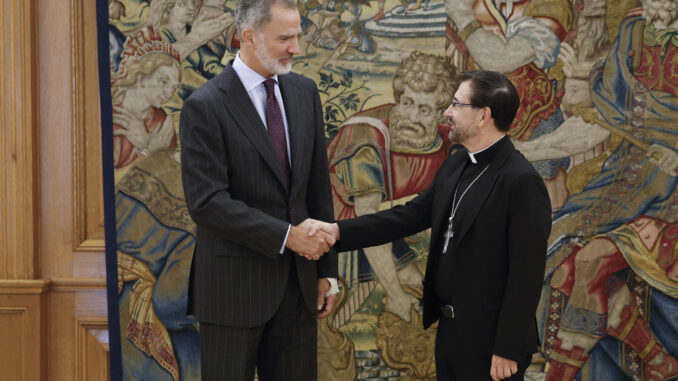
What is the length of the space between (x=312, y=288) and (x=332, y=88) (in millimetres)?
1449

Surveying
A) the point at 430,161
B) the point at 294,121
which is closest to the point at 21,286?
the point at 294,121

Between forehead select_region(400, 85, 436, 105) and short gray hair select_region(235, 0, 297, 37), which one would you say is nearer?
short gray hair select_region(235, 0, 297, 37)

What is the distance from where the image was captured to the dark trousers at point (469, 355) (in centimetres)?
252

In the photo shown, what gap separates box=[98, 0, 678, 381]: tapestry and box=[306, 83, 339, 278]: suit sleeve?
1.02 meters

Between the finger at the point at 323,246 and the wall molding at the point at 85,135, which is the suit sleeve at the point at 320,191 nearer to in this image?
the finger at the point at 323,246

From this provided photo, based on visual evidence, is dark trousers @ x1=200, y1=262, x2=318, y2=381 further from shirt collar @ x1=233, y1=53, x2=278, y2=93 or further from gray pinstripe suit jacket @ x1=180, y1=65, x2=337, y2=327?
shirt collar @ x1=233, y1=53, x2=278, y2=93

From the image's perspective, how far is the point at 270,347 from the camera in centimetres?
260

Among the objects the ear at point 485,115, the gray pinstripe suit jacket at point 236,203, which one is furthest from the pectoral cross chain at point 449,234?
the gray pinstripe suit jacket at point 236,203

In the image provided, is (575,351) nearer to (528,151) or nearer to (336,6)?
(528,151)

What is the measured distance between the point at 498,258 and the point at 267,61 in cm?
112

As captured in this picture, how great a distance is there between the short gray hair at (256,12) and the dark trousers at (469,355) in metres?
1.33

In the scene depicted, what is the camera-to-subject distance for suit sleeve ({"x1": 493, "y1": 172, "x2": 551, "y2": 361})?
96.3 inches

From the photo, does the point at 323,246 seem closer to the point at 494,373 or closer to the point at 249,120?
the point at 249,120

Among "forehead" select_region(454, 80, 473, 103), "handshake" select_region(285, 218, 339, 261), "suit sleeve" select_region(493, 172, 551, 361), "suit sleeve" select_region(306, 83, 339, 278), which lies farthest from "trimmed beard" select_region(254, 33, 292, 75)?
"suit sleeve" select_region(493, 172, 551, 361)
